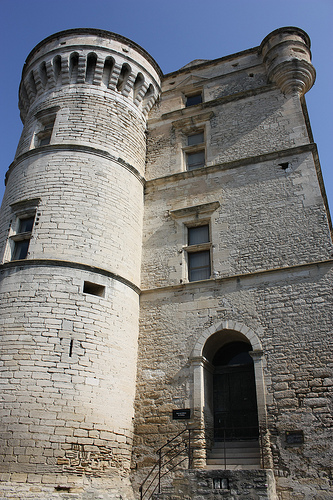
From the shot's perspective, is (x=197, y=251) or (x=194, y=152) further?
(x=194, y=152)

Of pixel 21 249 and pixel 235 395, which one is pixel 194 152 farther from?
pixel 235 395

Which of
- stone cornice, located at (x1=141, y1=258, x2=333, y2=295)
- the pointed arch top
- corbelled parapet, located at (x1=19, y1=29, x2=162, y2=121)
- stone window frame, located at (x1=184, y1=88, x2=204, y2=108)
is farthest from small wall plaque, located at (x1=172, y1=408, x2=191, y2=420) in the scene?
stone window frame, located at (x1=184, y1=88, x2=204, y2=108)

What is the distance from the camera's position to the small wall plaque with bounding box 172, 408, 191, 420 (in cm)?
1010

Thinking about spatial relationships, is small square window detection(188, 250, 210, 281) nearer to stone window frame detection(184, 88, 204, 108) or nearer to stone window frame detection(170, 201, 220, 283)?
stone window frame detection(170, 201, 220, 283)

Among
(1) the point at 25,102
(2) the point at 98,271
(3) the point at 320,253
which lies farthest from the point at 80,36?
(3) the point at 320,253

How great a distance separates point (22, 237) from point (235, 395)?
6848 mm

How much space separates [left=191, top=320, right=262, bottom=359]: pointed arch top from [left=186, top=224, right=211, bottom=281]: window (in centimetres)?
165

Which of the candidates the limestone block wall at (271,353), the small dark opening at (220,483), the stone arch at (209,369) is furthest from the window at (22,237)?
the small dark opening at (220,483)

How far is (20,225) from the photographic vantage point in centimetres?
1185

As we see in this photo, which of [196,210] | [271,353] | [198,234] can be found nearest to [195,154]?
[196,210]

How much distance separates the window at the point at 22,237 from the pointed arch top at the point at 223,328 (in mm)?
4957

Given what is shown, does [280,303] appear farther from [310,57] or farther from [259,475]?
[310,57]

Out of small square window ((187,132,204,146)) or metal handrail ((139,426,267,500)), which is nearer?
metal handrail ((139,426,267,500))

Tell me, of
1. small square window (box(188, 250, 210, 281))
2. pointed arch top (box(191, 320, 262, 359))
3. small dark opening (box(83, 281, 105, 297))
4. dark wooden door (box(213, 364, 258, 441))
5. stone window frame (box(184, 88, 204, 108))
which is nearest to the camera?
pointed arch top (box(191, 320, 262, 359))
